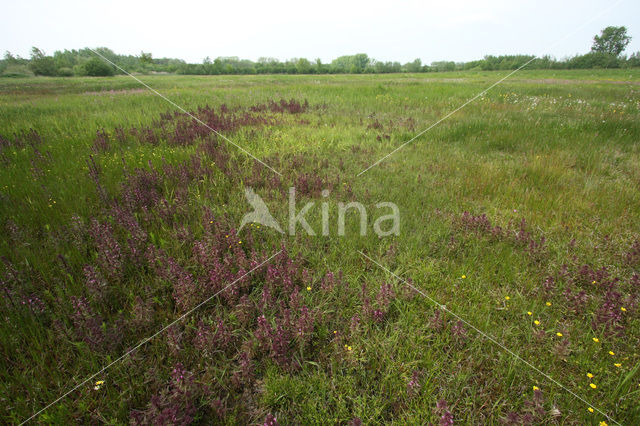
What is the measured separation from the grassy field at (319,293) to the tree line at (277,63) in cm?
290

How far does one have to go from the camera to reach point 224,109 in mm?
10422

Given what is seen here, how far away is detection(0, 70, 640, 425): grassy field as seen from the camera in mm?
1886

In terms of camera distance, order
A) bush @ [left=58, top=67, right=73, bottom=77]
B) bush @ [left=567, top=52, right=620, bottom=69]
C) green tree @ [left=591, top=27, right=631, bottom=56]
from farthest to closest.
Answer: bush @ [left=58, top=67, right=73, bottom=77] < bush @ [left=567, top=52, right=620, bottom=69] < green tree @ [left=591, top=27, right=631, bottom=56]

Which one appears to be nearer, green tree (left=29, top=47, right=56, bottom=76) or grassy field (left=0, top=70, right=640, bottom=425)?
grassy field (left=0, top=70, right=640, bottom=425)

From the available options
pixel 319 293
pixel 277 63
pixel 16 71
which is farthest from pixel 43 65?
pixel 277 63

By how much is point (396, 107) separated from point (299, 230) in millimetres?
9977

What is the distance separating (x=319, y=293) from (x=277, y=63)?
310 feet

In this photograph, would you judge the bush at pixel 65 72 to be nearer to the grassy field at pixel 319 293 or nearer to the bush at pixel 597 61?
the grassy field at pixel 319 293

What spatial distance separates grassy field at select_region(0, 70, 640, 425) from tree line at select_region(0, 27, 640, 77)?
2.90m

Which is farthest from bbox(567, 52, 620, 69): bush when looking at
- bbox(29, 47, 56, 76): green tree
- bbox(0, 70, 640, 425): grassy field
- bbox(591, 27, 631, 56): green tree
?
bbox(29, 47, 56, 76): green tree

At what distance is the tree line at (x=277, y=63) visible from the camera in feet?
26.0

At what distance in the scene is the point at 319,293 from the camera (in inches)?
110

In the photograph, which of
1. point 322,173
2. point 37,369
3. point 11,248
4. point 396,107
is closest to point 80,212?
point 11,248

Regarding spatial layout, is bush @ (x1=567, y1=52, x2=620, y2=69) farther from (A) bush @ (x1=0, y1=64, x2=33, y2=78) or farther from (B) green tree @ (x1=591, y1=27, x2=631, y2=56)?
(A) bush @ (x1=0, y1=64, x2=33, y2=78)
